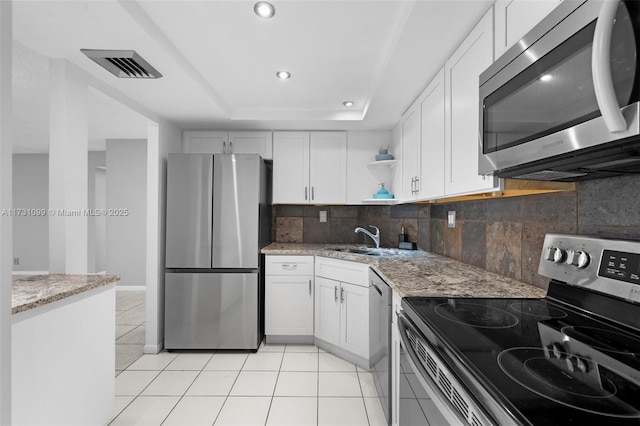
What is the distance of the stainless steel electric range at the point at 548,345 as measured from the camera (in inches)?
22.9

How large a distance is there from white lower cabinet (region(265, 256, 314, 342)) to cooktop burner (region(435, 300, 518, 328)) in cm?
183

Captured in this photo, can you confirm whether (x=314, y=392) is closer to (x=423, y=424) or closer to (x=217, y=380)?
(x=217, y=380)

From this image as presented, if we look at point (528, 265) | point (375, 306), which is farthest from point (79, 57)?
point (528, 265)

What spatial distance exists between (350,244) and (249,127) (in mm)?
1718

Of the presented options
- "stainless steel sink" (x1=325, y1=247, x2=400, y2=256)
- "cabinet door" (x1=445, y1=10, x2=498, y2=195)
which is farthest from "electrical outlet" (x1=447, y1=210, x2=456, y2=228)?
"cabinet door" (x1=445, y1=10, x2=498, y2=195)

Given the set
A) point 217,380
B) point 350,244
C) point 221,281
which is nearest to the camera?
point 217,380

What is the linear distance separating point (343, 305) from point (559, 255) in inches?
67.9

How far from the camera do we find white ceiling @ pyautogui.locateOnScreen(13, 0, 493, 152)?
144 centimetres

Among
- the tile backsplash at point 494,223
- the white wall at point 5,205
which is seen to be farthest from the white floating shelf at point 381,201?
the white wall at point 5,205

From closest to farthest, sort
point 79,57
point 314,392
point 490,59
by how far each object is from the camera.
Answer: point 490,59, point 79,57, point 314,392

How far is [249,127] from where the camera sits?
3.16 meters

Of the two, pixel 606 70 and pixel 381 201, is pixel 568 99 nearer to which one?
pixel 606 70

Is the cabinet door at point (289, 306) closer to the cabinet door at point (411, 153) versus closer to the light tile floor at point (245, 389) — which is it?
the light tile floor at point (245, 389)

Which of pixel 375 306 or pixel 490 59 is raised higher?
pixel 490 59
